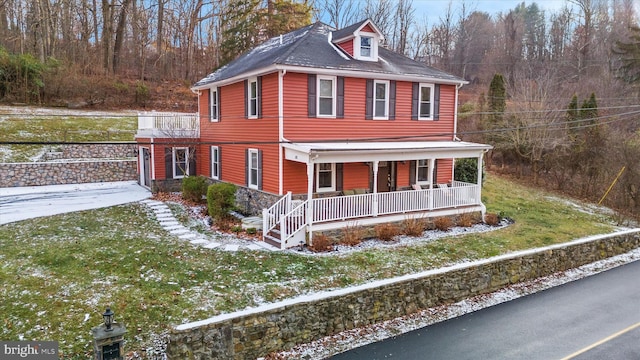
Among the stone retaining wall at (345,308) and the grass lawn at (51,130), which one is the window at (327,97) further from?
the grass lawn at (51,130)

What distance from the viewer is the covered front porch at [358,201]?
12.4 meters

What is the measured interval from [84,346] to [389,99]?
12497mm

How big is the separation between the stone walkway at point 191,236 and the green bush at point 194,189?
1.77 m

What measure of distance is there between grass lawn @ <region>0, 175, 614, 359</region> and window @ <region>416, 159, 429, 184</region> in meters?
3.87

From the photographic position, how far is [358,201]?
13414mm

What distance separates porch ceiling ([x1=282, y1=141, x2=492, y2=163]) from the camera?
12430 millimetres

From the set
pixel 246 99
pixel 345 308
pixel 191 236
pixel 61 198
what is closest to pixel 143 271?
pixel 191 236

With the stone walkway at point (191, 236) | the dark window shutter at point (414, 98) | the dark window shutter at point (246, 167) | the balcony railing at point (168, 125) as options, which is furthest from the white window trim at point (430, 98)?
the balcony railing at point (168, 125)

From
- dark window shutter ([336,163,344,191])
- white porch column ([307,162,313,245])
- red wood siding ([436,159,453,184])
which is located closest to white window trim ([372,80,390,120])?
dark window shutter ([336,163,344,191])

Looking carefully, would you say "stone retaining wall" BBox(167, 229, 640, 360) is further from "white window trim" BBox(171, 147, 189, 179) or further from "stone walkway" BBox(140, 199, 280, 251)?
"white window trim" BBox(171, 147, 189, 179)

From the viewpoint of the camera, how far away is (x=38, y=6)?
29.8 m

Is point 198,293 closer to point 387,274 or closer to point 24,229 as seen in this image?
point 387,274

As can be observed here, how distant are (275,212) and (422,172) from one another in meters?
7.42

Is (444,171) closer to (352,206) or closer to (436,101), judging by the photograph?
(436,101)
